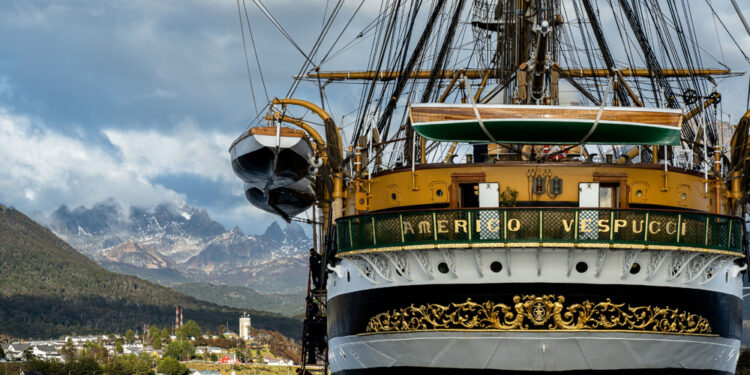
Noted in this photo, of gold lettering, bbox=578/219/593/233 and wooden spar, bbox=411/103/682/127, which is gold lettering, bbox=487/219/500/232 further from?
wooden spar, bbox=411/103/682/127

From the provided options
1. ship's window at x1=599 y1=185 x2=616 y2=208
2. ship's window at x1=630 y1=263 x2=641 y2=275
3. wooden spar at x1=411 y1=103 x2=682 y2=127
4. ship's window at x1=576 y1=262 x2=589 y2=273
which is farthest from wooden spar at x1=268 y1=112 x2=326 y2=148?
ship's window at x1=630 y1=263 x2=641 y2=275

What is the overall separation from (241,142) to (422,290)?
24.1ft

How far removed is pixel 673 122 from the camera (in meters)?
28.2

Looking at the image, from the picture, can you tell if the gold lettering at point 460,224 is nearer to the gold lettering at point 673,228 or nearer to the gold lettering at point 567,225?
the gold lettering at point 567,225

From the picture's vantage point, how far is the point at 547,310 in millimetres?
26047

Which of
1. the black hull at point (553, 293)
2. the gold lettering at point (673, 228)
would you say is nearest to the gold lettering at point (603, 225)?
the black hull at point (553, 293)

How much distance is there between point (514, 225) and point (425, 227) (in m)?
2.24

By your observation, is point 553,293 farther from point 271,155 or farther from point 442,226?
point 271,155

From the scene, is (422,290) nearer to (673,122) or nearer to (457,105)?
(457,105)

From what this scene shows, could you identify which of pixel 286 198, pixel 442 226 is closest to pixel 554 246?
pixel 442 226

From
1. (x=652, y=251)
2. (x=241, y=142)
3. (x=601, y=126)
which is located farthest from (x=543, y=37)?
(x=241, y=142)

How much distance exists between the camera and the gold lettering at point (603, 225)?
26.0 meters

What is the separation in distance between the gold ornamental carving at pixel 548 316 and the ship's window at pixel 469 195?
3149 mm

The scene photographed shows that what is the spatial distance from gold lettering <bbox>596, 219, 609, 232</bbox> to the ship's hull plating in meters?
0.50
